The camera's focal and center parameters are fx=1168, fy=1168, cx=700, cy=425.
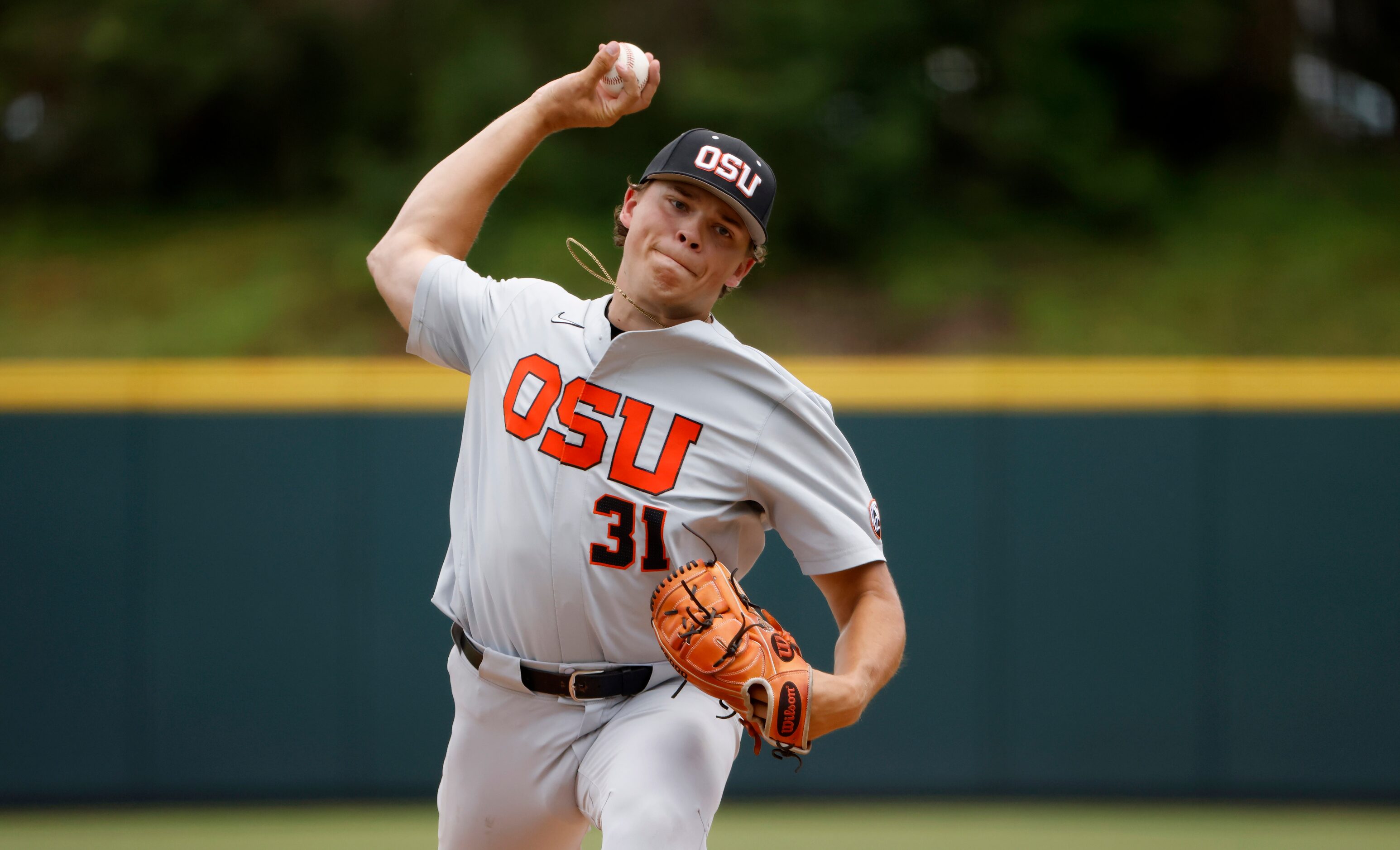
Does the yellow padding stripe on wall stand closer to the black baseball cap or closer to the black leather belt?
the black baseball cap

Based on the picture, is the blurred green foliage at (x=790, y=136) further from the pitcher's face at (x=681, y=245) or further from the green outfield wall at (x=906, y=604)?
the pitcher's face at (x=681, y=245)

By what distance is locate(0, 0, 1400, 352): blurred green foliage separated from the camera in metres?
11.2

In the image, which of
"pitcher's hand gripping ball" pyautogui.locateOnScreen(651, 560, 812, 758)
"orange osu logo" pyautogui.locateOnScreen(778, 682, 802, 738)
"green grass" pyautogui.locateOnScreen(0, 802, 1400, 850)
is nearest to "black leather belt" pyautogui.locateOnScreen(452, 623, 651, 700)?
"pitcher's hand gripping ball" pyautogui.locateOnScreen(651, 560, 812, 758)

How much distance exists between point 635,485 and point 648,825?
2.07 feet

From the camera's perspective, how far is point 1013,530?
16.4ft

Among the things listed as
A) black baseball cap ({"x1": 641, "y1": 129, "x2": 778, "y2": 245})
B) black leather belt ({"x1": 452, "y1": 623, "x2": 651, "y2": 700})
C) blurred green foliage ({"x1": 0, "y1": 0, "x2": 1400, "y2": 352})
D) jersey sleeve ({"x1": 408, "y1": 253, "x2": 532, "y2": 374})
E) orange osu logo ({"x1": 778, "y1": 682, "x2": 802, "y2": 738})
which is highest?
blurred green foliage ({"x1": 0, "y1": 0, "x2": 1400, "y2": 352})

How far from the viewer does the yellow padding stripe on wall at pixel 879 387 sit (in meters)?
4.83

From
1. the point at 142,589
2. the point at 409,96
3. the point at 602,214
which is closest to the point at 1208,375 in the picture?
the point at 142,589

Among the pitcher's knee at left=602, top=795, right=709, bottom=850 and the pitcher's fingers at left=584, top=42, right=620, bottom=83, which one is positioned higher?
the pitcher's fingers at left=584, top=42, right=620, bottom=83

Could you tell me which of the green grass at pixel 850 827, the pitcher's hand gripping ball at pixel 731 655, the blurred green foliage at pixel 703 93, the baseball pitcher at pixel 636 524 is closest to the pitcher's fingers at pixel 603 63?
the baseball pitcher at pixel 636 524

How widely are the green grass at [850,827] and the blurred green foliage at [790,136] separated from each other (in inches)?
230

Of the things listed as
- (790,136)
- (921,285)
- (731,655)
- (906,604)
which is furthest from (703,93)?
(731,655)

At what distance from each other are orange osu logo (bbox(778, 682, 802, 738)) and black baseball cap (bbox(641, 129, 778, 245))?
0.89 m

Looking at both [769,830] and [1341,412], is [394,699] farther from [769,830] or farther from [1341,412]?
[1341,412]
